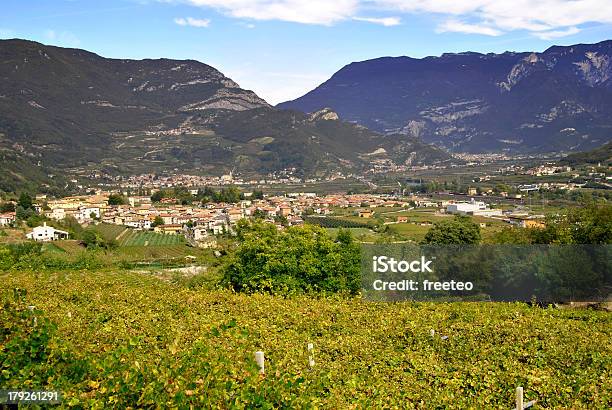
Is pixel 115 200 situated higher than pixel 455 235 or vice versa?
pixel 455 235

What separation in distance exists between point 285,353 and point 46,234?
40729mm

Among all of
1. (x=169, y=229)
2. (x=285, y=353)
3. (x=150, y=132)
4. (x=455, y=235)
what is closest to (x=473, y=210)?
(x=169, y=229)

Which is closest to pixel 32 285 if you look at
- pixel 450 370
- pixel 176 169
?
pixel 450 370

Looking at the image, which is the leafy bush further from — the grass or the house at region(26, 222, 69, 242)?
the house at region(26, 222, 69, 242)

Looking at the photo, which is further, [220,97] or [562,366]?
[220,97]

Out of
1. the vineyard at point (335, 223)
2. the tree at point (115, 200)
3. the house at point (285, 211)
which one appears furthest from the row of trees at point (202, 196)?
the vineyard at point (335, 223)

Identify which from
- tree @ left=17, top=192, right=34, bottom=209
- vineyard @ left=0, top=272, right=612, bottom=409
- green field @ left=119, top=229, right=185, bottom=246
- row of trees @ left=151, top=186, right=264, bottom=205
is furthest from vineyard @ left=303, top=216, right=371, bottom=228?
vineyard @ left=0, top=272, right=612, bottom=409

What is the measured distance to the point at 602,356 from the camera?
7.64m

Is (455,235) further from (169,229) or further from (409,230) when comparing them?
(169,229)

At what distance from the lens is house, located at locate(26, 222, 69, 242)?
42406 mm

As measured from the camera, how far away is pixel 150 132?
16188 cm

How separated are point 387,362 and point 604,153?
280 ft

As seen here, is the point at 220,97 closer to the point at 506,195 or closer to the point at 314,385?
the point at 506,195

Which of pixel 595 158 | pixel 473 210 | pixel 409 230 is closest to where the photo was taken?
pixel 409 230
